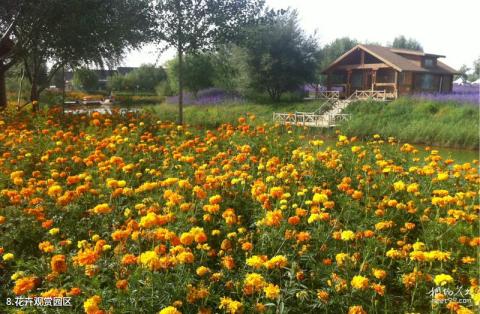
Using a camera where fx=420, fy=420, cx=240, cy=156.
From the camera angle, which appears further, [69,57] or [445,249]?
[69,57]

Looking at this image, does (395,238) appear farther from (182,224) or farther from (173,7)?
(173,7)

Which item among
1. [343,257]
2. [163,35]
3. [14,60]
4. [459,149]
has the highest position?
[163,35]

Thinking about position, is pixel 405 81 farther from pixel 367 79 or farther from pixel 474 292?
pixel 474 292

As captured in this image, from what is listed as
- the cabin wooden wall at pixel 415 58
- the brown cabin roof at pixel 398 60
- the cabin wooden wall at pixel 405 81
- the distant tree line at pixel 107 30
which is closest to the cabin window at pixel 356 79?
the brown cabin roof at pixel 398 60

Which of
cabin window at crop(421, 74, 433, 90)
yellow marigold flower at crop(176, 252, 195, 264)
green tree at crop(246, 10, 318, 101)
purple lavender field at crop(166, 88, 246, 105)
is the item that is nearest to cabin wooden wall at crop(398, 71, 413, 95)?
cabin window at crop(421, 74, 433, 90)

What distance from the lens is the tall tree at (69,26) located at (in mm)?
10578

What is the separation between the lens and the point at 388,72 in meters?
32.7

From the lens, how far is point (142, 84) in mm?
52781

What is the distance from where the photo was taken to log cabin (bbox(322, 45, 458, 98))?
1216 inches

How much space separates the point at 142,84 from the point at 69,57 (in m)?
41.8

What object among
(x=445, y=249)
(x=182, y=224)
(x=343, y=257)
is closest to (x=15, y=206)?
(x=182, y=224)

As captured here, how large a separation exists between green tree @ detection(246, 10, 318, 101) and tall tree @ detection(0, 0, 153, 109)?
1790 centimetres

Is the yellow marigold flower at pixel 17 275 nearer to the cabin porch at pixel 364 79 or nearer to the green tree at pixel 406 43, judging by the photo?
the cabin porch at pixel 364 79

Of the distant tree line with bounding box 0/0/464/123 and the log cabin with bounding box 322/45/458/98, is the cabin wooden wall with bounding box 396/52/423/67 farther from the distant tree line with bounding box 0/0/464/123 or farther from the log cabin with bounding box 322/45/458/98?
the distant tree line with bounding box 0/0/464/123
